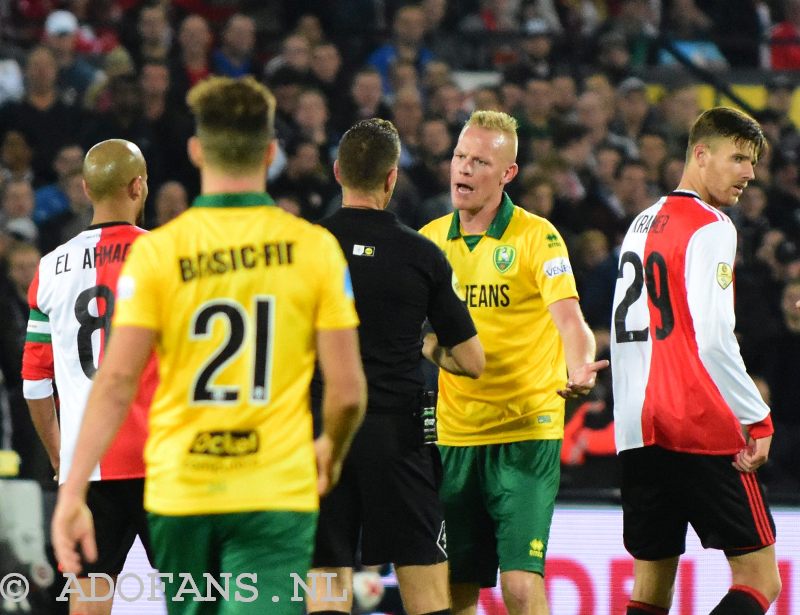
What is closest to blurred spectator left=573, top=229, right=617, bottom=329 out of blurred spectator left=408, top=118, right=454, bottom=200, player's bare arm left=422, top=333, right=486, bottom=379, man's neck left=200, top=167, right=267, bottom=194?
blurred spectator left=408, top=118, right=454, bottom=200

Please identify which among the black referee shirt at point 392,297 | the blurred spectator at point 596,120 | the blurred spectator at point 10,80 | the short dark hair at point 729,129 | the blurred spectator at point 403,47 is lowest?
the black referee shirt at point 392,297

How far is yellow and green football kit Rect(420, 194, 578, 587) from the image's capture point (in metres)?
5.97

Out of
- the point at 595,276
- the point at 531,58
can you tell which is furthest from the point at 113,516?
the point at 531,58

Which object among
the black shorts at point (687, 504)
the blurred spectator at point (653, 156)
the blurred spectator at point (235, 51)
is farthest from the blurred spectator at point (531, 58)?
the black shorts at point (687, 504)

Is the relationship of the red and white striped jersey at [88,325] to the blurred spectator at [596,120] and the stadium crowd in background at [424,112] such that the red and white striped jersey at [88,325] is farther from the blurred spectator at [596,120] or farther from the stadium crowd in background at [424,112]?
the blurred spectator at [596,120]

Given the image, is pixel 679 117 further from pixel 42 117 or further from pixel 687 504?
pixel 687 504

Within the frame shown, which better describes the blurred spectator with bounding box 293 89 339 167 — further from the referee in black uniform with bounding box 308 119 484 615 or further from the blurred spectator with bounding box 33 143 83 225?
the referee in black uniform with bounding box 308 119 484 615

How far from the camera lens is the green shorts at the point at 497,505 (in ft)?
19.4

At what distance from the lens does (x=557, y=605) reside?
23.7 ft

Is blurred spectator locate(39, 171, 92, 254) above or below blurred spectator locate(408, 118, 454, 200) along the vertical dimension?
below

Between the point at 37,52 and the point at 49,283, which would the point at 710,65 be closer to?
the point at 37,52

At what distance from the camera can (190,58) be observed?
11.7m

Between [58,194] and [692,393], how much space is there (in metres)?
6.27

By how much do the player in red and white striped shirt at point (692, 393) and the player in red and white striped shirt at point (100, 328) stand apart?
6.47 feet
